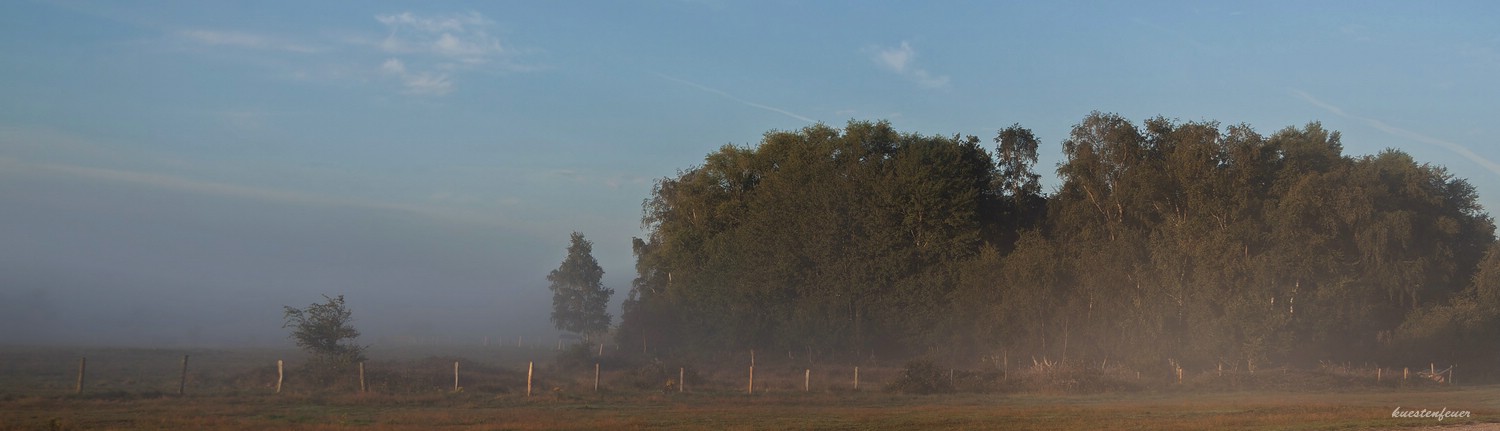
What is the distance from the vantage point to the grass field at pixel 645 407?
2472cm

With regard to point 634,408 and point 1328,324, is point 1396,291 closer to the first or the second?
point 1328,324

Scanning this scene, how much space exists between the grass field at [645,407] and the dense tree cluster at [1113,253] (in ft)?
Answer: 27.5

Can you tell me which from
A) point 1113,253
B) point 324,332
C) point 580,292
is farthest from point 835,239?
point 580,292

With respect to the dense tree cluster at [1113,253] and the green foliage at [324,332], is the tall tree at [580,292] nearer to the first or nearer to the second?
the dense tree cluster at [1113,253]

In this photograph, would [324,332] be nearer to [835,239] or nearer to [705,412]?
[705,412]

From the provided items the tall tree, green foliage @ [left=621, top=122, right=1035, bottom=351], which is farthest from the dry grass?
the tall tree

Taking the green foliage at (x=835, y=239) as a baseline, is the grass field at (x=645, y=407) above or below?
below

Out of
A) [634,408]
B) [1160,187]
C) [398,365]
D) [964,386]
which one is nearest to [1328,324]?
[1160,187]

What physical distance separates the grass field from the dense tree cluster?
8373mm

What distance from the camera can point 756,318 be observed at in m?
68.1

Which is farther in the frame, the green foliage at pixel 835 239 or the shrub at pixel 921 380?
the green foliage at pixel 835 239

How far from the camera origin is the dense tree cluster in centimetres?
5169

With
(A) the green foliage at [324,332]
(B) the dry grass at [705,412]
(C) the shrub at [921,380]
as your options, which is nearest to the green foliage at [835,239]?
(C) the shrub at [921,380]

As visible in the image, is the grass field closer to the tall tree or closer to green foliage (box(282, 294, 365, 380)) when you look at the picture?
green foliage (box(282, 294, 365, 380))
